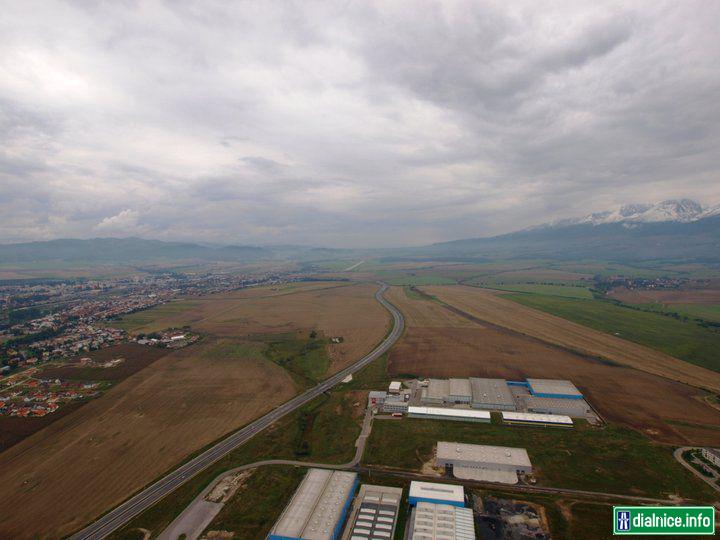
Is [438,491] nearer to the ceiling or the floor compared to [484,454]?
nearer to the floor

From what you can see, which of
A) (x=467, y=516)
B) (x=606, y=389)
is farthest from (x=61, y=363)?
(x=606, y=389)

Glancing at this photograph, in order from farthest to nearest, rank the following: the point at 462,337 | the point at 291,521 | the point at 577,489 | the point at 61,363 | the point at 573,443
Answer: the point at 462,337
the point at 61,363
the point at 573,443
the point at 577,489
the point at 291,521

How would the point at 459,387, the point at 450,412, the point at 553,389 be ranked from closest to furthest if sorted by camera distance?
the point at 450,412, the point at 553,389, the point at 459,387

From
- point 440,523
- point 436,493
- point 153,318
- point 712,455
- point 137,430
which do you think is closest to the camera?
point 440,523

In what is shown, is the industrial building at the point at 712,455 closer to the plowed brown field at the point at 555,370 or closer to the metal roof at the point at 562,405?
the plowed brown field at the point at 555,370

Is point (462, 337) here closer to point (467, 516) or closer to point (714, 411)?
point (714, 411)

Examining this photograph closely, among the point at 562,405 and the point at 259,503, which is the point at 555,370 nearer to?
the point at 562,405

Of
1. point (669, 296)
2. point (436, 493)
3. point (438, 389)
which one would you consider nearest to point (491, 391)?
point (438, 389)
